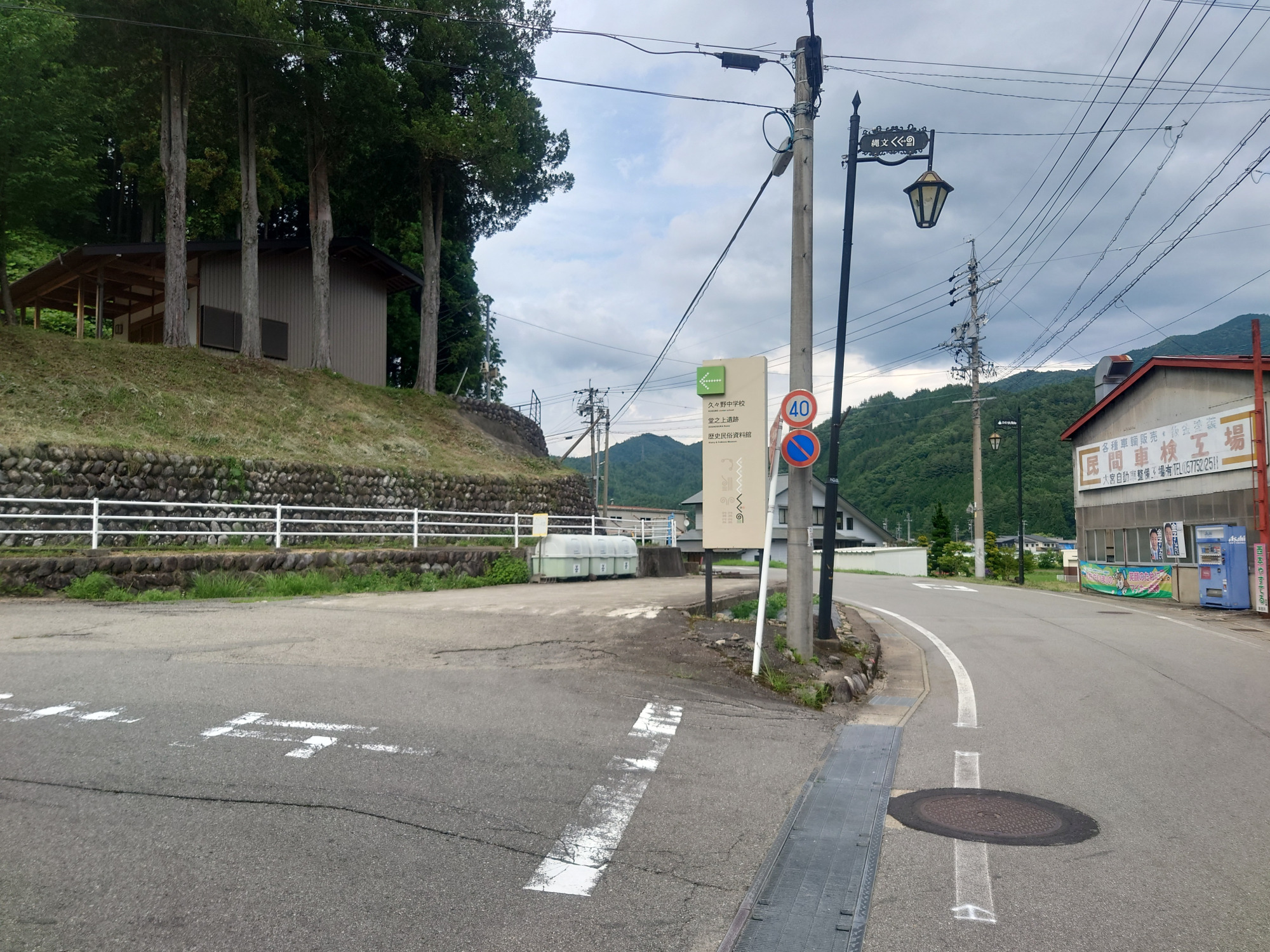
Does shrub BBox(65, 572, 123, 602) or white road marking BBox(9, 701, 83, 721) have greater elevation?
shrub BBox(65, 572, 123, 602)

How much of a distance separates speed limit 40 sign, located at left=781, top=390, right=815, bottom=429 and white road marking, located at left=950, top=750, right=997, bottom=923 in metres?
5.36

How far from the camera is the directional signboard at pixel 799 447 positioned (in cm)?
941

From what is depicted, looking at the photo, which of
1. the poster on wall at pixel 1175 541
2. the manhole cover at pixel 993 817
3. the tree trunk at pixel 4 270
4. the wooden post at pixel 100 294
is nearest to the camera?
the manhole cover at pixel 993 817

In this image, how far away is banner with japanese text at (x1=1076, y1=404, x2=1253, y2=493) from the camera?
23.7m

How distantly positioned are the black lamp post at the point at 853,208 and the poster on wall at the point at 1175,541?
17674 millimetres

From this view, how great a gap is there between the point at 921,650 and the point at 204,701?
9499 millimetres

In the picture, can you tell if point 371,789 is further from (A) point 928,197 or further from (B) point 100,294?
(B) point 100,294

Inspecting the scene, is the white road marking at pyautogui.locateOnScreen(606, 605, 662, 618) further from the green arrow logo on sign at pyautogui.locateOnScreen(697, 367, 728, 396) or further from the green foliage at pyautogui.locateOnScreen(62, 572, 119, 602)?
the green foliage at pyautogui.locateOnScreen(62, 572, 119, 602)

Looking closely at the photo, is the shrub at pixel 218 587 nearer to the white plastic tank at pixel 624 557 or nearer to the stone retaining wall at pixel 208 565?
the stone retaining wall at pixel 208 565

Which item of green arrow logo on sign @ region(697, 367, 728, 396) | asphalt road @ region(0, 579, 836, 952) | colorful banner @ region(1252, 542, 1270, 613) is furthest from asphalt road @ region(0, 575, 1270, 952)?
colorful banner @ region(1252, 542, 1270, 613)

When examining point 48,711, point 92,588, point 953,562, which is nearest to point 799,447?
point 48,711

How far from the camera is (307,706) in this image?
21.5 ft

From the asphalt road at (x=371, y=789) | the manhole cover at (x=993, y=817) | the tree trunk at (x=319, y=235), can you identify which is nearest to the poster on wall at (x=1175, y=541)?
the asphalt road at (x=371, y=789)

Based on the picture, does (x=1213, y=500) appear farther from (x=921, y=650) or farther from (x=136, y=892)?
(x=136, y=892)
